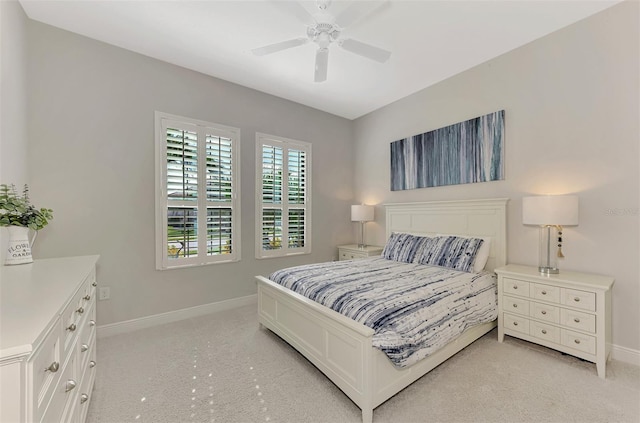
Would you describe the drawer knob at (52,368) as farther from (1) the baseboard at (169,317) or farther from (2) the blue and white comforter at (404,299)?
(1) the baseboard at (169,317)

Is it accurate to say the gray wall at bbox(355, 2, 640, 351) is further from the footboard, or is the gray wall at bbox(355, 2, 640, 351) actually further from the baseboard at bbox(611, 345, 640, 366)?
the footboard

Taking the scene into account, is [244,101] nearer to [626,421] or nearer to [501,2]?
[501,2]

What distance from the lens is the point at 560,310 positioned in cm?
231

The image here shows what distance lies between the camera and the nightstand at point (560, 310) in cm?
213

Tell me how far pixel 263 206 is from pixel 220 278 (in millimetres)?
1129

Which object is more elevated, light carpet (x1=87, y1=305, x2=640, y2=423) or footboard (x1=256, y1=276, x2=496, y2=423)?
footboard (x1=256, y1=276, x2=496, y2=423)

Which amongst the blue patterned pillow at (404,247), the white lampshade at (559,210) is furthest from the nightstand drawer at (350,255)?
the white lampshade at (559,210)

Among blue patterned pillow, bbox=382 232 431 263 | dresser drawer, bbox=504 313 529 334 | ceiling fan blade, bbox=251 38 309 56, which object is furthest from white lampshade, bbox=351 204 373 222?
ceiling fan blade, bbox=251 38 309 56

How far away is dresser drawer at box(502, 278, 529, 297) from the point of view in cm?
251

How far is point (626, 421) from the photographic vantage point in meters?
1.68

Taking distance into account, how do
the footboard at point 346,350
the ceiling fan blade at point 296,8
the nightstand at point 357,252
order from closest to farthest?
the footboard at point 346,350 → the ceiling fan blade at point 296,8 → the nightstand at point 357,252

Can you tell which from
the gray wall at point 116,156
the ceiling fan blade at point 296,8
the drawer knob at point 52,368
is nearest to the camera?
the drawer knob at point 52,368

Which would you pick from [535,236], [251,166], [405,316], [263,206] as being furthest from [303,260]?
[535,236]

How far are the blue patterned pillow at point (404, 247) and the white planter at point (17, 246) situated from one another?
3.40 m
